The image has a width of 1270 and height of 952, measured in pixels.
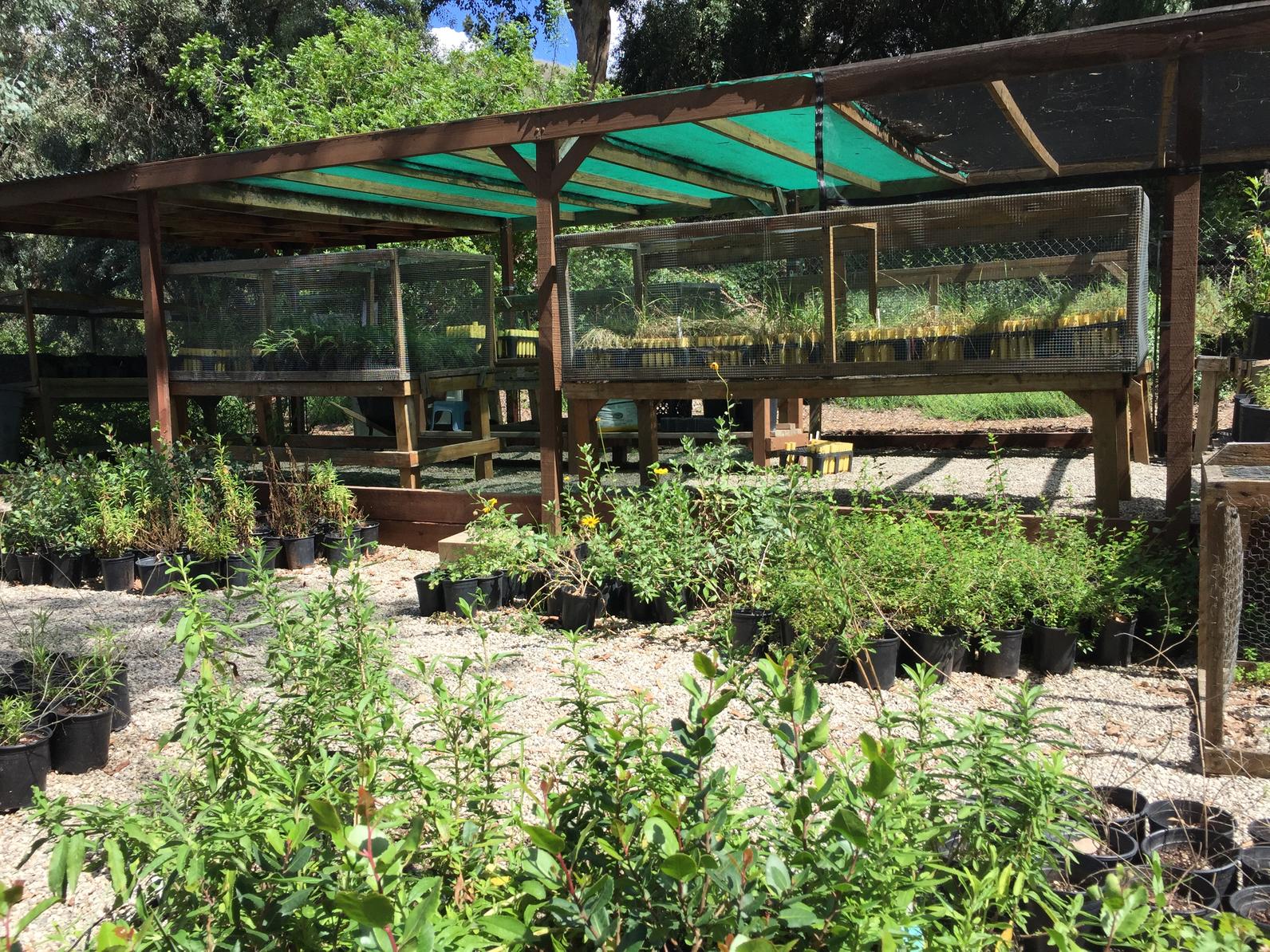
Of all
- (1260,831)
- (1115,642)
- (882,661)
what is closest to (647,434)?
(882,661)

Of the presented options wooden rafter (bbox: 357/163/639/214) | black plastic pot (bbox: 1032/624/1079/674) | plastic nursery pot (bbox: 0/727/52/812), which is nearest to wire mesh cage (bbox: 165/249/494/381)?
wooden rafter (bbox: 357/163/639/214)

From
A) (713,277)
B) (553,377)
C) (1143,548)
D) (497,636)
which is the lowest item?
(497,636)

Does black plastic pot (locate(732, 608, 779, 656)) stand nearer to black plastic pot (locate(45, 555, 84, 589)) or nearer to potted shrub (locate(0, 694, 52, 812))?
potted shrub (locate(0, 694, 52, 812))

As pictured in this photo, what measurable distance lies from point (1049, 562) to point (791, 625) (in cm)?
133

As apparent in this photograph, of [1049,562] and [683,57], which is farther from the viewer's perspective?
[683,57]

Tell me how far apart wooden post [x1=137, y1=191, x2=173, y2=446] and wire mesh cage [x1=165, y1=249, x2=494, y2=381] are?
0.54ft

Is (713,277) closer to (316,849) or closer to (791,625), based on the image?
(791,625)

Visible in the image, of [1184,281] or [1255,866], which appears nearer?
[1255,866]

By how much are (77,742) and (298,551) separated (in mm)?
3836

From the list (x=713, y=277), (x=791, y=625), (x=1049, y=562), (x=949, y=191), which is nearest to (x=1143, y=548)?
(x=1049, y=562)

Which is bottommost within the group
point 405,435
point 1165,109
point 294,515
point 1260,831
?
point 1260,831

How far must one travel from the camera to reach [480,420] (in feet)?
33.4

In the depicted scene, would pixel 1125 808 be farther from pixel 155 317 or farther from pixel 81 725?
pixel 155 317

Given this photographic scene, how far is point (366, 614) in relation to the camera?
3.00 meters
